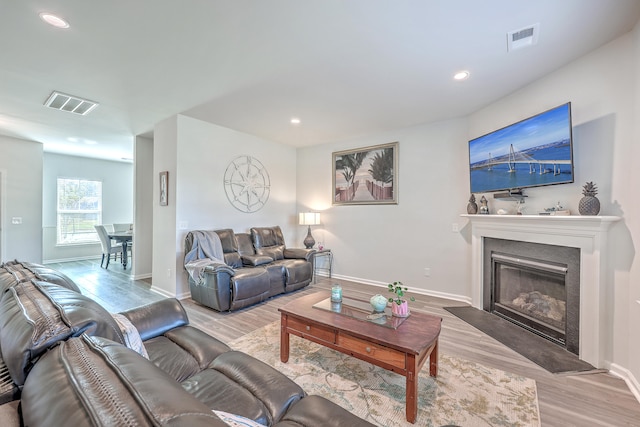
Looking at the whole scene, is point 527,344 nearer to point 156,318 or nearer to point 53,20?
point 156,318

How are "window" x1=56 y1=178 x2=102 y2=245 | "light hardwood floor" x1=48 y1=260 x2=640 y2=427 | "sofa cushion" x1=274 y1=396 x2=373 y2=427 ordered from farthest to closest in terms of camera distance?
1. "window" x1=56 y1=178 x2=102 y2=245
2. "light hardwood floor" x1=48 y1=260 x2=640 y2=427
3. "sofa cushion" x1=274 y1=396 x2=373 y2=427

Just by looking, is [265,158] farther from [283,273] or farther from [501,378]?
[501,378]

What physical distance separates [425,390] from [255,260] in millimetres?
2937

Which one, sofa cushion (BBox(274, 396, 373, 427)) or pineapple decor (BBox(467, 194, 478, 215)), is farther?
pineapple decor (BBox(467, 194, 478, 215))

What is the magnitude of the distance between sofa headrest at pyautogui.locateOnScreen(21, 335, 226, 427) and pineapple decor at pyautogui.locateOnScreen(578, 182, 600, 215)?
3.14 metres

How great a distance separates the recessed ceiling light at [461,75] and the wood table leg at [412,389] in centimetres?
273

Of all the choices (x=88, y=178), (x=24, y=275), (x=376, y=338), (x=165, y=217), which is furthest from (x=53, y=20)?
(x=88, y=178)

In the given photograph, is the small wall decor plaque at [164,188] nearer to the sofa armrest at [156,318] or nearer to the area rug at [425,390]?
the sofa armrest at [156,318]

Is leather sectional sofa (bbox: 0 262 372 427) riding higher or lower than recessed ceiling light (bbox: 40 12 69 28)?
lower

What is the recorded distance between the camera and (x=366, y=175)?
5.07 m

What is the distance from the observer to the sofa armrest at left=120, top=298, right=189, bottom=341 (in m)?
1.82

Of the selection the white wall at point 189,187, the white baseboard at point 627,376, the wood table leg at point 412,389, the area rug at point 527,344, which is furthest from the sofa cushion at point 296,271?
the white baseboard at point 627,376

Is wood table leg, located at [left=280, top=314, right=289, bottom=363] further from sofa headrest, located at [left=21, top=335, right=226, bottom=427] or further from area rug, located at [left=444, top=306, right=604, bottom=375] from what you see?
area rug, located at [left=444, top=306, right=604, bottom=375]

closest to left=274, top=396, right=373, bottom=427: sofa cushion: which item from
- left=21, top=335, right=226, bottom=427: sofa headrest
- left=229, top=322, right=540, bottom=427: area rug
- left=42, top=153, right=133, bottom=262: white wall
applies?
left=21, top=335, right=226, bottom=427: sofa headrest
